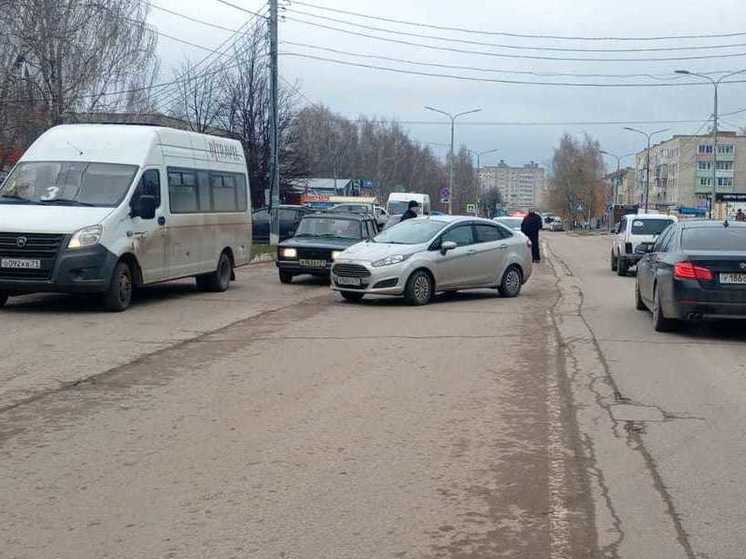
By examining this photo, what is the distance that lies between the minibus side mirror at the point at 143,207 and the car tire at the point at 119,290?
31.6 inches

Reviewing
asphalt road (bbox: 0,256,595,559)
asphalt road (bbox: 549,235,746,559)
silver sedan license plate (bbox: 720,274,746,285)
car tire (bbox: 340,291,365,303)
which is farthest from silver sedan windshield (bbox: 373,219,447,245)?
silver sedan license plate (bbox: 720,274,746,285)

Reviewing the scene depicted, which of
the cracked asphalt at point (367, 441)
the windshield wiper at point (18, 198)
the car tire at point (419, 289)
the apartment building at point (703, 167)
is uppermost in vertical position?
the apartment building at point (703, 167)

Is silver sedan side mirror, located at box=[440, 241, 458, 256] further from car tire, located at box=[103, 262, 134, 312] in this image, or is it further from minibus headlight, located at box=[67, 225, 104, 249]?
minibus headlight, located at box=[67, 225, 104, 249]

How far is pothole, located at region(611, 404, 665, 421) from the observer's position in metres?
7.64

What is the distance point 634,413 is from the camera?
7820 mm

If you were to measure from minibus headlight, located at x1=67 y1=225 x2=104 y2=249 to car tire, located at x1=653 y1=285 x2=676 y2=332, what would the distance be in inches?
309

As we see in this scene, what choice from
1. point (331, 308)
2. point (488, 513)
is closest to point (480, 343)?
point (331, 308)

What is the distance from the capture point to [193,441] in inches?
262

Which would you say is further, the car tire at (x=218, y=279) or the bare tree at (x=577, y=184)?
the bare tree at (x=577, y=184)

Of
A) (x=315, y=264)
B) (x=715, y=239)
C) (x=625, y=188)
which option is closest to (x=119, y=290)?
(x=315, y=264)

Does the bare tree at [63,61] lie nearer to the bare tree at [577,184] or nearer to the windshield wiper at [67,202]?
the windshield wiper at [67,202]

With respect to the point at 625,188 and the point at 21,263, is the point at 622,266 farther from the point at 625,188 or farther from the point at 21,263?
the point at 625,188

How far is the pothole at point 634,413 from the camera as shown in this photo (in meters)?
7.64

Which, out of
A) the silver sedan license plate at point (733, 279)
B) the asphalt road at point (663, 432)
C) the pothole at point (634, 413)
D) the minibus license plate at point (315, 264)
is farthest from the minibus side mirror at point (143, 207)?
the pothole at point (634, 413)
